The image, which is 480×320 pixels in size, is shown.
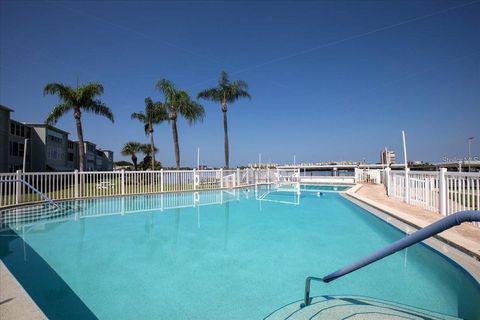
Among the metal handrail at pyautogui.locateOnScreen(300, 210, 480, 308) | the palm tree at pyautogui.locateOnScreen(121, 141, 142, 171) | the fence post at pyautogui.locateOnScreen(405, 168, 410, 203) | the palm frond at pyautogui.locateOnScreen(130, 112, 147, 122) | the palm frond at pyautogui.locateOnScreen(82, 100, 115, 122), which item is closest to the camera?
the metal handrail at pyautogui.locateOnScreen(300, 210, 480, 308)

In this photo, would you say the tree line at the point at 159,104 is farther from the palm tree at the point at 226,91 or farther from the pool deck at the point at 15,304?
the pool deck at the point at 15,304

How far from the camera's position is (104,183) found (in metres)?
12.4

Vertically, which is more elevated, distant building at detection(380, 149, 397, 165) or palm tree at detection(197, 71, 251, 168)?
palm tree at detection(197, 71, 251, 168)

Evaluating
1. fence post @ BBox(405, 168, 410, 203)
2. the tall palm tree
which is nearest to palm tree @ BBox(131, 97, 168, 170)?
the tall palm tree

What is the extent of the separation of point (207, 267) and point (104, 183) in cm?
1012

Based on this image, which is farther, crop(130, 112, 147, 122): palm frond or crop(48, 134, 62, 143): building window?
crop(48, 134, 62, 143): building window

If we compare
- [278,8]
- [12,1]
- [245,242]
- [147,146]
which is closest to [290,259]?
[245,242]

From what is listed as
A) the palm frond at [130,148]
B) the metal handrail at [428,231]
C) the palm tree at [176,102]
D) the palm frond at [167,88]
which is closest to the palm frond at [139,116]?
the palm frond at [167,88]

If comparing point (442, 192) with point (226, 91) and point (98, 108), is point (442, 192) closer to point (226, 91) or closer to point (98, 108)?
point (98, 108)

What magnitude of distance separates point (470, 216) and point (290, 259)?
11.5 ft

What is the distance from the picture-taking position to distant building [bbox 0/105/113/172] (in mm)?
22344

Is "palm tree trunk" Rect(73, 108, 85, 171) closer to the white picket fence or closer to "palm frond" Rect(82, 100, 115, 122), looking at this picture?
"palm frond" Rect(82, 100, 115, 122)

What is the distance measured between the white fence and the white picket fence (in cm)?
1022

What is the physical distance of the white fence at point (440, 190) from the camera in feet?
16.0
